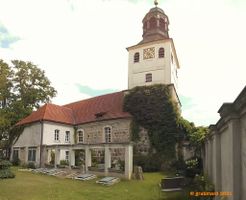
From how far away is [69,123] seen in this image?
1339 inches

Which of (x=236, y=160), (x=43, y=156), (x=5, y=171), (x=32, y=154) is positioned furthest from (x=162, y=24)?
(x=236, y=160)

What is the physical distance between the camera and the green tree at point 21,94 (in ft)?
122

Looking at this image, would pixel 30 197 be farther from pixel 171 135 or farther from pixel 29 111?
pixel 29 111

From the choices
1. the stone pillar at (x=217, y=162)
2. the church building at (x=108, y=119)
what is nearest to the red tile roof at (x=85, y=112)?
the church building at (x=108, y=119)

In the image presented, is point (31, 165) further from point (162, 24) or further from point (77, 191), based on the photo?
point (162, 24)

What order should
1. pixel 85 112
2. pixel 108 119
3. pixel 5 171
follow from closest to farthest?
pixel 5 171, pixel 108 119, pixel 85 112

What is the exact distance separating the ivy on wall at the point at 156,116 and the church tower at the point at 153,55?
1.92 meters

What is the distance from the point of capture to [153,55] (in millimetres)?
31750

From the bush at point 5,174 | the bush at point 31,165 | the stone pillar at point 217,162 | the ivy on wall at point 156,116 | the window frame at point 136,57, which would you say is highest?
the window frame at point 136,57

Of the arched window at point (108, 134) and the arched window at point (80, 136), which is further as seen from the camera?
the arched window at point (80, 136)

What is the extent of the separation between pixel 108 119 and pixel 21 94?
47.5 ft

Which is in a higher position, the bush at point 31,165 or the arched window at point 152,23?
the arched window at point 152,23

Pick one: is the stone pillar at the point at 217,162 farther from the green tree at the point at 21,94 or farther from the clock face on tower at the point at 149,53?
the green tree at the point at 21,94

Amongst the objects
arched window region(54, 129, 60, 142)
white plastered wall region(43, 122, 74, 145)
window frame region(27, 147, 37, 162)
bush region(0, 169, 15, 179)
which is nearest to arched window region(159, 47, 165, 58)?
white plastered wall region(43, 122, 74, 145)
